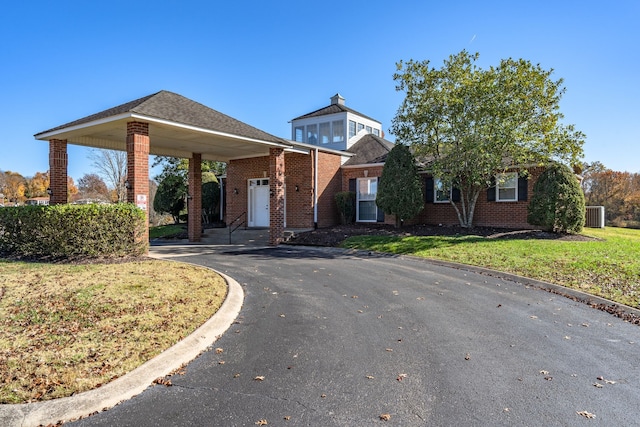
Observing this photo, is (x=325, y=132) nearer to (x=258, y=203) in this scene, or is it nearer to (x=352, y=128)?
(x=352, y=128)

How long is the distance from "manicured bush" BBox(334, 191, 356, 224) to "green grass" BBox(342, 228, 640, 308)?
425 centimetres

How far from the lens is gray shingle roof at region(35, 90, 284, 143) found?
11.2 metres

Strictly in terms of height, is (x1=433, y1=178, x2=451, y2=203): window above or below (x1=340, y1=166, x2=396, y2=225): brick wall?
below

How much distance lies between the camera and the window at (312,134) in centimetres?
2414

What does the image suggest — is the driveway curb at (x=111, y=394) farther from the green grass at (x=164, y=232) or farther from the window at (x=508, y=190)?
the green grass at (x=164, y=232)

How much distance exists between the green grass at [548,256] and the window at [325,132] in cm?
1046

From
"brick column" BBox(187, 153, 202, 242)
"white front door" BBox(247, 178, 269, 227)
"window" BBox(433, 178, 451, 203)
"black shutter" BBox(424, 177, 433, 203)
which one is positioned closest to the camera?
"brick column" BBox(187, 153, 202, 242)

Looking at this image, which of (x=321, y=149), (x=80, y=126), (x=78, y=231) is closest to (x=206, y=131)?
(x=80, y=126)

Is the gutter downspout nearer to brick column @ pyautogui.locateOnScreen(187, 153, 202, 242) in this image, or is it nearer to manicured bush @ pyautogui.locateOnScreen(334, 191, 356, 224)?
manicured bush @ pyautogui.locateOnScreen(334, 191, 356, 224)

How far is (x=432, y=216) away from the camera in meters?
18.2

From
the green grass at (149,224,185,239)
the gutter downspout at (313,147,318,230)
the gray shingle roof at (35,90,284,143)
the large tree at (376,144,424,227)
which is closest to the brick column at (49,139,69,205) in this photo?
the gray shingle roof at (35,90,284,143)

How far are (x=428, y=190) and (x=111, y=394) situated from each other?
1662cm

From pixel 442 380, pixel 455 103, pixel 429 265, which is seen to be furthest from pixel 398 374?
pixel 455 103

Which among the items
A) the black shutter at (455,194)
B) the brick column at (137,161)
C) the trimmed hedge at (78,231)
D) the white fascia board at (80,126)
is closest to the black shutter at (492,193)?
the black shutter at (455,194)
